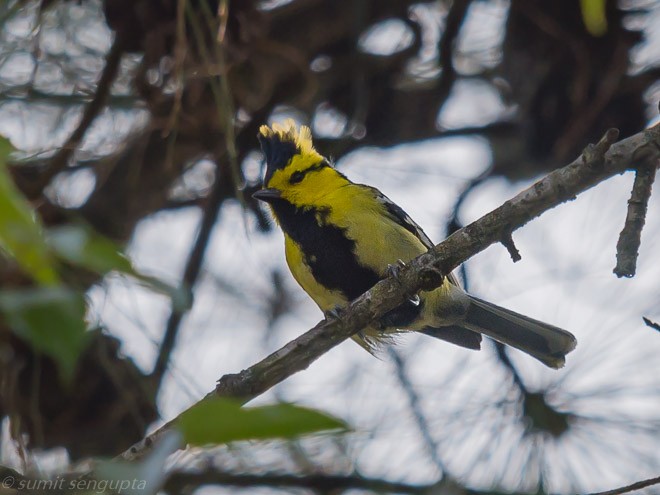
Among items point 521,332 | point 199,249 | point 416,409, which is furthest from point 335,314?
point 199,249

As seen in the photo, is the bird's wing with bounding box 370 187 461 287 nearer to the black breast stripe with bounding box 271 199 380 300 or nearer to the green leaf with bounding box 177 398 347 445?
the black breast stripe with bounding box 271 199 380 300

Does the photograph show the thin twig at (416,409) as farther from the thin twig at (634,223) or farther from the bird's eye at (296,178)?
Result: the thin twig at (634,223)

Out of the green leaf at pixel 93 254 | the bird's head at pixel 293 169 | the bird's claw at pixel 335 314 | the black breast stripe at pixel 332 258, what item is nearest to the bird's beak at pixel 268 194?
the bird's head at pixel 293 169

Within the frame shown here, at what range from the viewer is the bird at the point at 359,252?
2439 mm

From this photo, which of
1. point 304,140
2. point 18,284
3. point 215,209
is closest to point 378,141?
point 304,140

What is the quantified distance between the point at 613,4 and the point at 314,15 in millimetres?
1003

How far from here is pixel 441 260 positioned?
1.70m

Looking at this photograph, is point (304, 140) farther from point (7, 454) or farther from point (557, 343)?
point (7, 454)

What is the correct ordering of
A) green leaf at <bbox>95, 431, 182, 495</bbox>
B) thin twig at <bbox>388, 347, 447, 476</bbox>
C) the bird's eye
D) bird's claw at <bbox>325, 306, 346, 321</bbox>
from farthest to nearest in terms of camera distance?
the bird's eye → thin twig at <bbox>388, 347, 447, 476</bbox> → bird's claw at <bbox>325, 306, 346, 321</bbox> → green leaf at <bbox>95, 431, 182, 495</bbox>

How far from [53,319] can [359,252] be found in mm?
1700

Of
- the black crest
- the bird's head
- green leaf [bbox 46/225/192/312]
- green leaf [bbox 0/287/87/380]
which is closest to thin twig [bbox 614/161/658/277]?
green leaf [bbox 46/225/192/312]

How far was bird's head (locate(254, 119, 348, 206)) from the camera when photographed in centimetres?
256

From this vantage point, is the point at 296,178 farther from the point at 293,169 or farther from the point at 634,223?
the point at 634,223

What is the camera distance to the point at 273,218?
2688 mm
